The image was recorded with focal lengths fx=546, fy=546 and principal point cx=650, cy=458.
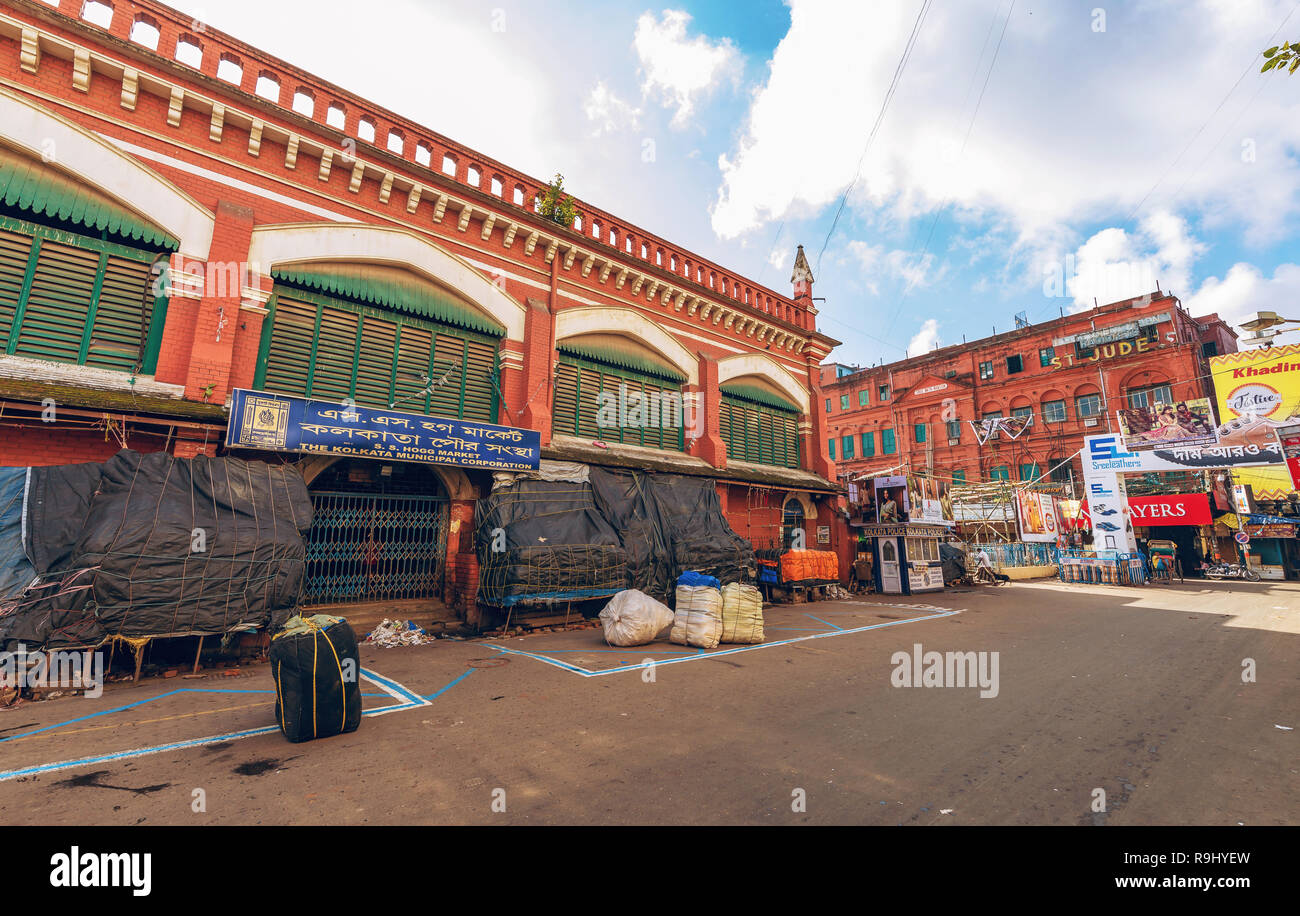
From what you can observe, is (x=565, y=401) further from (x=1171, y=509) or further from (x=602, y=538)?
(x=1171, y=509)

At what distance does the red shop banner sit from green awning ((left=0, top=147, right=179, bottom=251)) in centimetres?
3796

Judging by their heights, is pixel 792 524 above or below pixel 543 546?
above

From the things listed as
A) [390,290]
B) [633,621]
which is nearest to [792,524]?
[633,621]

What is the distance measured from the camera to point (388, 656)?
29.3 ft

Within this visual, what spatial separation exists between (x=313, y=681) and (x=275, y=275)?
8.94m

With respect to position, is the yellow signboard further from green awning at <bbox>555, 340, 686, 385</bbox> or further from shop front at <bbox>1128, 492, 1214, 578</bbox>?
green awning at <bbox>555, 340, 686, 385</bbox>

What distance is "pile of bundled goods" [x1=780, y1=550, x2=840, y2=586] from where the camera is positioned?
1638cm

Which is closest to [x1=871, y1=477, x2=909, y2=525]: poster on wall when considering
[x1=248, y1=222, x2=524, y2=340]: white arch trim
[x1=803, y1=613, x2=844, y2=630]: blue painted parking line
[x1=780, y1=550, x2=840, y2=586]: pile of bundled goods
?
[x1=780, y1=550, x2=840, y2=586]: pile of bundled goods

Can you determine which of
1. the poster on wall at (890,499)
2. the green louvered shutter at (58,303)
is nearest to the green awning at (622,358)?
the green louvered shutter at (58,303)

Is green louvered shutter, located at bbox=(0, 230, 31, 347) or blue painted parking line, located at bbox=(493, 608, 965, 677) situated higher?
green louvered shutter, located at bbox=(0, 230, 31, 347)

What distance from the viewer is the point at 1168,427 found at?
954 inches

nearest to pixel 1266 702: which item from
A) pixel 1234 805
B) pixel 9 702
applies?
pixel 1234 805

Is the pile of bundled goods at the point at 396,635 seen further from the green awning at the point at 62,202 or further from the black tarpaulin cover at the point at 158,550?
the green awning at the point at 62,202
